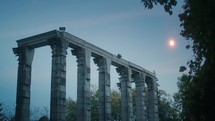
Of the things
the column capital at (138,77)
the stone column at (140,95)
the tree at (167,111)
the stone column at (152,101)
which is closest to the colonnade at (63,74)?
the stone column at (140,95)

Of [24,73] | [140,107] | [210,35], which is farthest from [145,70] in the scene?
[210,35]

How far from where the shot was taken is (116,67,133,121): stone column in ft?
90.4

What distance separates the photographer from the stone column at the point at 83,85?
69.4 feet

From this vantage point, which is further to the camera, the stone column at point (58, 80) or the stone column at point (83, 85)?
the stone column at point (83, 85)

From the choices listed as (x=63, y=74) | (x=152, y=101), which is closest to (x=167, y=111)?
(x=152, y=101)

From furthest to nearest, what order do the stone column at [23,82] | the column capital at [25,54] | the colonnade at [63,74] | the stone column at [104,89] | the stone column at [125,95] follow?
the stone column at [125,95]
the stone column at [104,89]
the column capital at [25,54]
the stone column at [23,82]
the colonnade at [63,74]

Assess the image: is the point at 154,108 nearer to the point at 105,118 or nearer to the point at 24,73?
the point at 105,118

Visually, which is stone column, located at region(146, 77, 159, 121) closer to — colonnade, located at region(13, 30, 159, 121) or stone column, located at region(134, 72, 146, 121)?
stone column, located at region(134, 72, 146, 121)

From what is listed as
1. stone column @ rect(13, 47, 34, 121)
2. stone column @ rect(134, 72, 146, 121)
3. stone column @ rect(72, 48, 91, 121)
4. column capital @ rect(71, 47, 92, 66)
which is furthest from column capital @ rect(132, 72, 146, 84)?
stone column @ rect(13, 47, 34, 121)

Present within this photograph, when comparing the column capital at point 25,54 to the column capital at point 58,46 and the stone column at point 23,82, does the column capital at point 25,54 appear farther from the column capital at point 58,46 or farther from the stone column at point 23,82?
the column capital at point 58,46

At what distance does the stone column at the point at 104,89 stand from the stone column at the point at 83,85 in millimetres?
2547

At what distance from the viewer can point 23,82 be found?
70.2 feet

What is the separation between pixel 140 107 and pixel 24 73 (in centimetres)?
1442

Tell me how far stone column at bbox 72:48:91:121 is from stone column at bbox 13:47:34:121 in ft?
12.4
